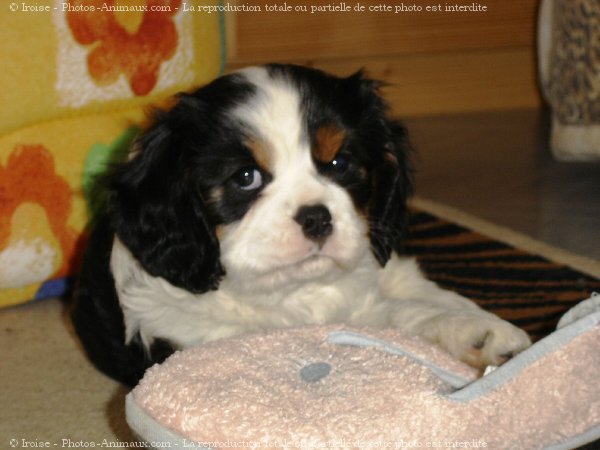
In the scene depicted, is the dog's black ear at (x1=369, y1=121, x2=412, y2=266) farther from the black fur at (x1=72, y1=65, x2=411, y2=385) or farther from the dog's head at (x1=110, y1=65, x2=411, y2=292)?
the dog's head at (x1=110, y1=65, x2=411, y2=292)

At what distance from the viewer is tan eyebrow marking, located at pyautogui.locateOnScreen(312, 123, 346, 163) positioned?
6.71ft

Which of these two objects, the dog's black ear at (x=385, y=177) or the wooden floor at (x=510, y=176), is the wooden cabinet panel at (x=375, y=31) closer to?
the wooden floor at (x=510, y=176)

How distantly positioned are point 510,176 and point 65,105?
2172 mm

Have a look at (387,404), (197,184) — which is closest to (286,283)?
(197,184)

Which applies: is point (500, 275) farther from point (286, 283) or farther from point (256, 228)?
point (256, 228)

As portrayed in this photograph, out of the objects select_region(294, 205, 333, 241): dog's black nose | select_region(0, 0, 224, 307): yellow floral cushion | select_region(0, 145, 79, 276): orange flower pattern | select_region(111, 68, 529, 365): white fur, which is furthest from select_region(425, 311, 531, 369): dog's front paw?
select_region(0, 145, 79, 276): orange flower pattern

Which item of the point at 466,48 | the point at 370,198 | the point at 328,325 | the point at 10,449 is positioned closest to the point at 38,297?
the point at 10,449

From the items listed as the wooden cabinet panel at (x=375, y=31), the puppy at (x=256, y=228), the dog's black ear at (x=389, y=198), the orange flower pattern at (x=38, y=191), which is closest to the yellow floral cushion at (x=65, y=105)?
the orange flower pattern at (x=38, y=191)

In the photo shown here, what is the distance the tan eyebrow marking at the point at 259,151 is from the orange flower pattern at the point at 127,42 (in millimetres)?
962

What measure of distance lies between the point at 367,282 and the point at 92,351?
707 millimetres

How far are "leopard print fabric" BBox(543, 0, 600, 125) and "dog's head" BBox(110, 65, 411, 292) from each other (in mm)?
1813

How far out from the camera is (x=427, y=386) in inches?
60.9

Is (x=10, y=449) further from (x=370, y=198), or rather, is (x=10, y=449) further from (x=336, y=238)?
(x=370, y=198)

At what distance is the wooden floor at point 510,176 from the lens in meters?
3.43
